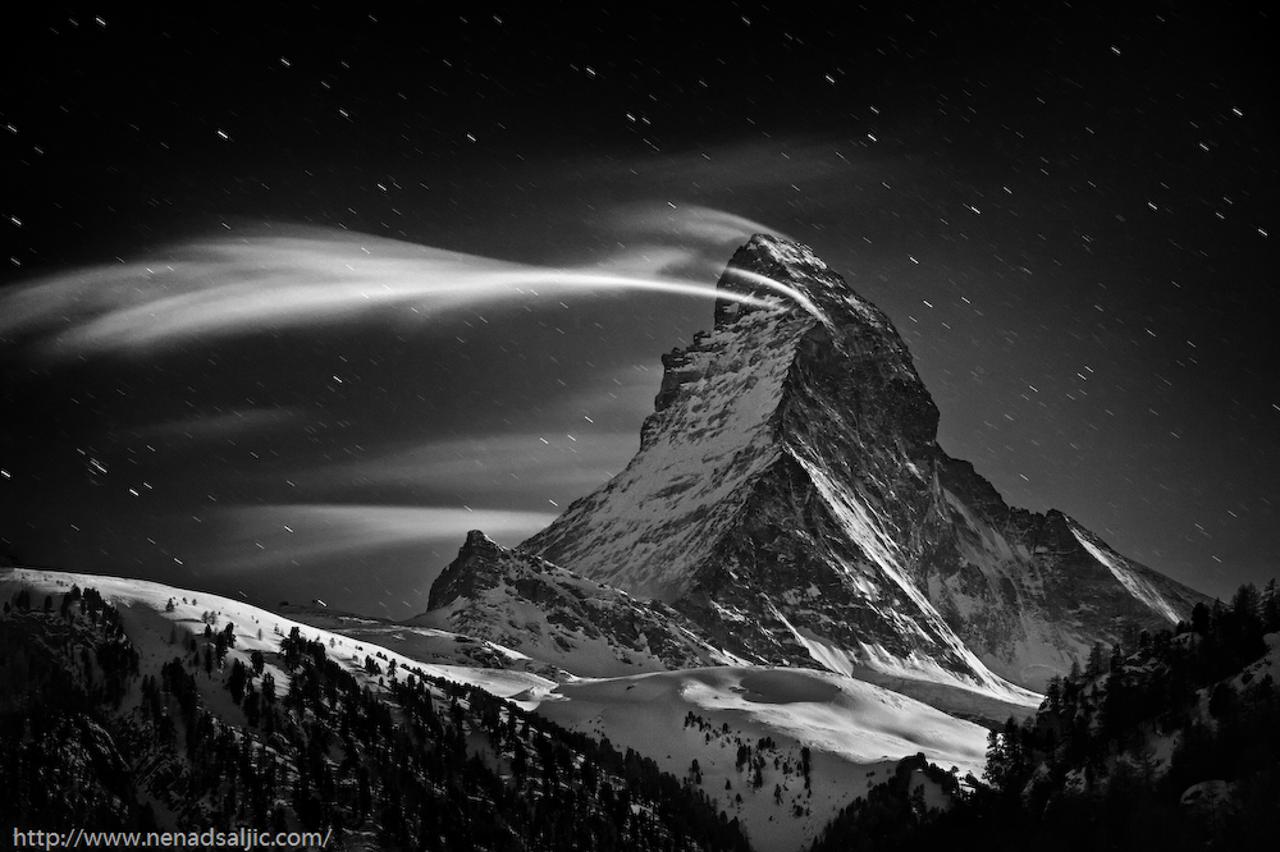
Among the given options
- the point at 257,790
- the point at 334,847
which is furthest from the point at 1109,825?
the point at 257,790

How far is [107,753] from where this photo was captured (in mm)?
195500

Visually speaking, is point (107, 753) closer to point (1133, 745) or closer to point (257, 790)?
point (257, 790)

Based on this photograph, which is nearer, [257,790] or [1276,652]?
[1276,652]

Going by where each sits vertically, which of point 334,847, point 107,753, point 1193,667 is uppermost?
point 1193,667

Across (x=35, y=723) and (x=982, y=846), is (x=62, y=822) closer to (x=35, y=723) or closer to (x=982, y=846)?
(x=35, y=723)

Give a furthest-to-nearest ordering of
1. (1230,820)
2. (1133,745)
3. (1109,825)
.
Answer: (1133,745) → (1109,825) → (1230,820)

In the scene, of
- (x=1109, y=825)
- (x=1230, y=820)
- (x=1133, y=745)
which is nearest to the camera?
(x=1230, y=820)

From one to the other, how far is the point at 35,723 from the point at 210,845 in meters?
35.2

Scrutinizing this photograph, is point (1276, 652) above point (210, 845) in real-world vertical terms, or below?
above

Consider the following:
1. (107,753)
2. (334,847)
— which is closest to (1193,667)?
(334,847)

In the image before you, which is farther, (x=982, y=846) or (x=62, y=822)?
(x=982, y=846)

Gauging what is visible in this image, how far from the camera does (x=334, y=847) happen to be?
634 ft

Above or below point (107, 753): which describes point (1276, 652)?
above

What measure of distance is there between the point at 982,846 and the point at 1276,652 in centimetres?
4706
